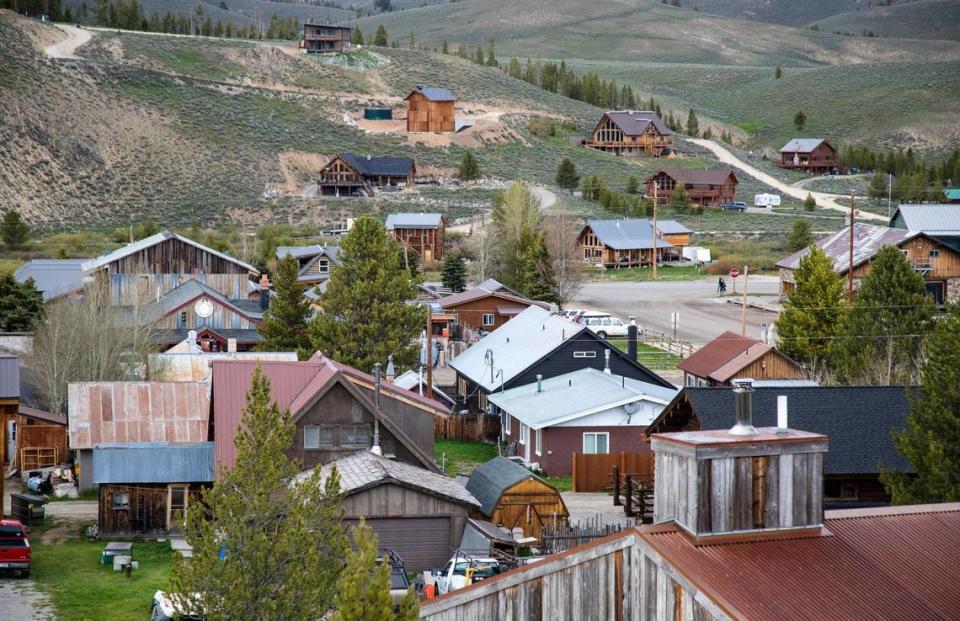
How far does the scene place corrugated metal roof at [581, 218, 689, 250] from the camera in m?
95.0

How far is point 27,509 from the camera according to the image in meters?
30.1

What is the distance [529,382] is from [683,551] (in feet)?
97.8

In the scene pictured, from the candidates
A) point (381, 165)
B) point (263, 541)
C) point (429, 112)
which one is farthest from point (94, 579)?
point (429, 112)

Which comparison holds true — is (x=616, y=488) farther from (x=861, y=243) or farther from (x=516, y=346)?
(x=861, y=243)

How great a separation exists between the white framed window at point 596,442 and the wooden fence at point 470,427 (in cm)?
582

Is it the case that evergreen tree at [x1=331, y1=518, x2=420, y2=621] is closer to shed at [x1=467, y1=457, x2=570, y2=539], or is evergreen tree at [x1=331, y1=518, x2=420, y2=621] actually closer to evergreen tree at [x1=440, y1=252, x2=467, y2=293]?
shed at [x1=467, y1=457, x2=570, y2=539]

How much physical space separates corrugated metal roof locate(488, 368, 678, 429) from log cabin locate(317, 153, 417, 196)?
77.0 metres

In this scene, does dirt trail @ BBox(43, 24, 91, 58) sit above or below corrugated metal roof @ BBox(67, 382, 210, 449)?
above

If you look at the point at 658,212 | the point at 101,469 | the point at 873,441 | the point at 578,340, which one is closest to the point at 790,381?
the point at 578,340

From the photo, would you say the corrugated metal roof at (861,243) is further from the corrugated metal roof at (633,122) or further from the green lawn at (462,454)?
the corrugated metal roof at (633,122)

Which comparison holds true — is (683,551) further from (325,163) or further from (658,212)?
(325,163)

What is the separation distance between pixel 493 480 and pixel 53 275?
38.1m

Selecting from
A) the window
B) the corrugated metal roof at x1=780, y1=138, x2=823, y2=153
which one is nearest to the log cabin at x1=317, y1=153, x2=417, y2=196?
the corrugated metal roof at x1=780, y1=138, x2=823, y2=153

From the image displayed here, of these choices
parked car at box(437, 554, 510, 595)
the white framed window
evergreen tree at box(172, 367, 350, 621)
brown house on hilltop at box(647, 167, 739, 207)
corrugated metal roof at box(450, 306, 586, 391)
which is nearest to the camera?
evergreen tree at box(172, 367, 350, 621)
